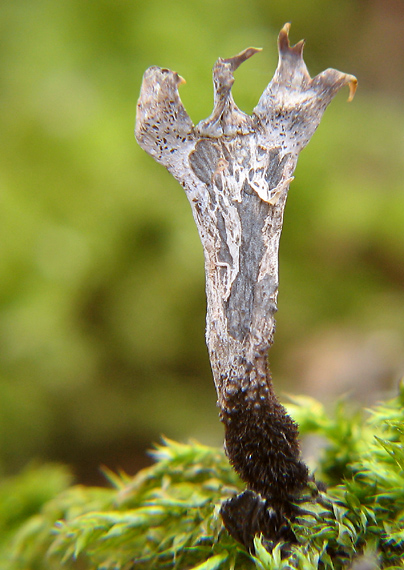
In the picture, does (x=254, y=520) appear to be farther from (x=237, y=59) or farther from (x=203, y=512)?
(x=237, y=59)

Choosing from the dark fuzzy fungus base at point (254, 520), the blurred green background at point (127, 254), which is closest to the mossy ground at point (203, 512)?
the dark fuzzy fungus base at point (254, 520)

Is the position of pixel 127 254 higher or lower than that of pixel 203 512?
higher

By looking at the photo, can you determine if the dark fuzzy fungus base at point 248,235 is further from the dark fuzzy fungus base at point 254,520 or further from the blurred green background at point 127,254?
the blurred green background at point 127,254

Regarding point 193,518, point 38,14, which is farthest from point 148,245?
point 193,518

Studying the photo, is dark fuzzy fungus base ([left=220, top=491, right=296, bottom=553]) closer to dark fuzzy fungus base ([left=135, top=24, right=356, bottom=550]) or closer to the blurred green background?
dark fuzzy fungus base ([left=135, top=24, right=356, bottom=550])

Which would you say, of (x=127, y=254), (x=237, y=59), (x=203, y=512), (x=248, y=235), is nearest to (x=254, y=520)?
(x=203, y=512)

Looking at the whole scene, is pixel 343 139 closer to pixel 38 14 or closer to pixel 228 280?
pixel 38 14
